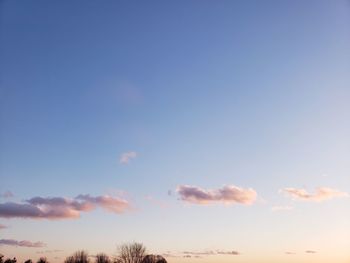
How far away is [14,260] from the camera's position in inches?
5674

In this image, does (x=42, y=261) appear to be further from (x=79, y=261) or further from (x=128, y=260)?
(x=128, y=260)

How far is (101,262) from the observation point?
564 ft

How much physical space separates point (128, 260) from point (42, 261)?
51914mm

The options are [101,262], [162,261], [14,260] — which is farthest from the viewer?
[101,262]

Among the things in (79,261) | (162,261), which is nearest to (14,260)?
(79,261)

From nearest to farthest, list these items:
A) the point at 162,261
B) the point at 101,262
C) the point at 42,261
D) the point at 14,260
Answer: the point at 14,260, the point at 162,261, the point at 101,262, the point at 42,261

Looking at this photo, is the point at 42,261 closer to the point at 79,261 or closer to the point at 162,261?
the point at 79,261

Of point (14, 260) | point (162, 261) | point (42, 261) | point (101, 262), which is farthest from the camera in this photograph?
point (42, 261)

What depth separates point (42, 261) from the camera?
184 metres

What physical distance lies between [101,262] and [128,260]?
24.1 m

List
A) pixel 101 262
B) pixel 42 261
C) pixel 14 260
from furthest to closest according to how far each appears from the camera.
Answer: pixel 42 261 → pixel 101 262 → pixel 14 260

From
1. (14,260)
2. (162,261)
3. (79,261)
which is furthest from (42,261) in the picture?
(162,261)

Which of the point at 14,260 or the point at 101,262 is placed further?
the point at 101,262

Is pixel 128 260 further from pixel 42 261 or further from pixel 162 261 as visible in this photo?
pixel 42 261
